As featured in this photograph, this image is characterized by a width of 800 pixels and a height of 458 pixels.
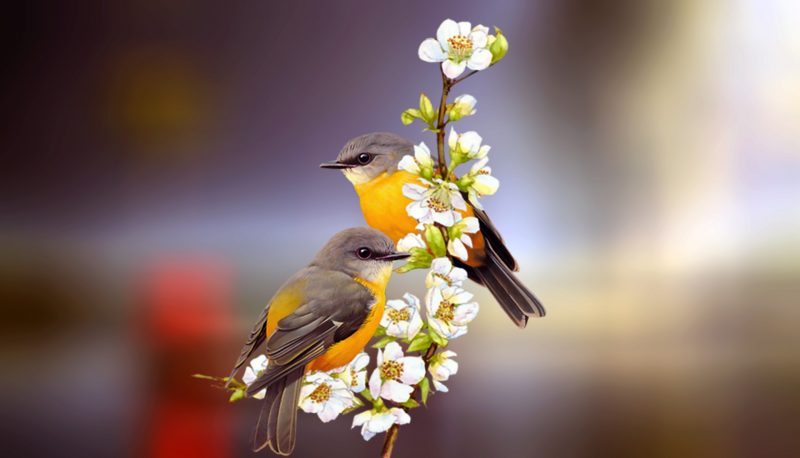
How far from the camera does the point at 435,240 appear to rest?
1065mm

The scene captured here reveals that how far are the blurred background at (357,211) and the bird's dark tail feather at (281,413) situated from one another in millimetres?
311

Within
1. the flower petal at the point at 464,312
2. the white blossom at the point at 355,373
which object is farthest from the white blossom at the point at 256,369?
the flower petal at the point at 464,312

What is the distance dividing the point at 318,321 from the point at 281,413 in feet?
0.49

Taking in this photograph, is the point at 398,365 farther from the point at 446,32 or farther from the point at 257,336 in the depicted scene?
the point at 446,32

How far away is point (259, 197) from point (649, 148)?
93 centimetres

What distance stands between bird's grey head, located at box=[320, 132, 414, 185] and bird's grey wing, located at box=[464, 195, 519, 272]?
18 centimetres

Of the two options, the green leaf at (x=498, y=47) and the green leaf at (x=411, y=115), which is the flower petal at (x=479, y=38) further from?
the green leaf at (x=411, y=115)

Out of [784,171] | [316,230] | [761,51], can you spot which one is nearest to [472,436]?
[316,230]

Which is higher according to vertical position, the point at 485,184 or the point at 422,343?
the point at 485,184

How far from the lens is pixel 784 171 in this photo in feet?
5.45

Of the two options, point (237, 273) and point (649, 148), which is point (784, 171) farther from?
point (237, 273)

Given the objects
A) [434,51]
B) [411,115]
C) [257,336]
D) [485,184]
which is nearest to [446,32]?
[434,51]

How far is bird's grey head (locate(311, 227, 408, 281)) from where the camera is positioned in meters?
1.12

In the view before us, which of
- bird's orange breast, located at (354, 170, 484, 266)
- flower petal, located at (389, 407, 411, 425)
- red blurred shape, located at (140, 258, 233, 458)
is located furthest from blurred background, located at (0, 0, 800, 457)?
flower petal, located at (389, 407, 411, 425)
